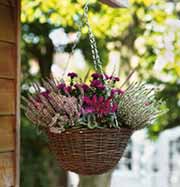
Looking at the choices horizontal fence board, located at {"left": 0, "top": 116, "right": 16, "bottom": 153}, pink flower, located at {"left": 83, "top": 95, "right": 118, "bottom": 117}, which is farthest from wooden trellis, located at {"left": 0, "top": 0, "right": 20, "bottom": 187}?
pink flower, located at {"left": 83, "top": 95, "right": 118, "bottom": 117}

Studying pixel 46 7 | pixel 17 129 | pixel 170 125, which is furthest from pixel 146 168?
pixel 17 129

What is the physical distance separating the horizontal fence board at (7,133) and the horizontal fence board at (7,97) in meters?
0.03

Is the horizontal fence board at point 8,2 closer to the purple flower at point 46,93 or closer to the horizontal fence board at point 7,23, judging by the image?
the horizontal fence board at point 7,23

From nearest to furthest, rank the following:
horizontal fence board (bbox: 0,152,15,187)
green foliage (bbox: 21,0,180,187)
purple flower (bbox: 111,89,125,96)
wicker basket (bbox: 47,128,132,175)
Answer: wicker basket (bbox: 47,128,132,175)
purple flower (bbox: 111,89,125,96)
horizontal fence board (bbox: 0,152,15,187)
green foliage (bbox: 21,0,180,187)

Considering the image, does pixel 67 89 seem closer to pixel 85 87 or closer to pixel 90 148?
pixel 85 87

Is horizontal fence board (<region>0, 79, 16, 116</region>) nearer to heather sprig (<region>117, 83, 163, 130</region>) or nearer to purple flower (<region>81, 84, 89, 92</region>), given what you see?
purple flower (<region>81, 84, 89, 92</region>)

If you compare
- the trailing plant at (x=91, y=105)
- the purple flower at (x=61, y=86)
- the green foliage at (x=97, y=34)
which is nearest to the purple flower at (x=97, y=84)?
the trailing plant at (x=91, y=105)

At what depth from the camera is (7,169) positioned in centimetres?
206

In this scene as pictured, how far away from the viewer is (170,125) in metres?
6.88

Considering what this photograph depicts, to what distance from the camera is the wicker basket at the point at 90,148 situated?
1.73 m

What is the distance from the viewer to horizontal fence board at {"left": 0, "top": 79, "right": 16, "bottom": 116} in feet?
6.72

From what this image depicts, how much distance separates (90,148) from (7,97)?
1.71 ft

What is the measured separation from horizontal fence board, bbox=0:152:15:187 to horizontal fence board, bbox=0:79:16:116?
18cm

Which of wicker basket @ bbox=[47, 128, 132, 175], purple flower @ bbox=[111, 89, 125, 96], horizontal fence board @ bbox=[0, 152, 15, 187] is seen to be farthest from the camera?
horizontal fence board @ bbox=[0, 152, 15, 187]
